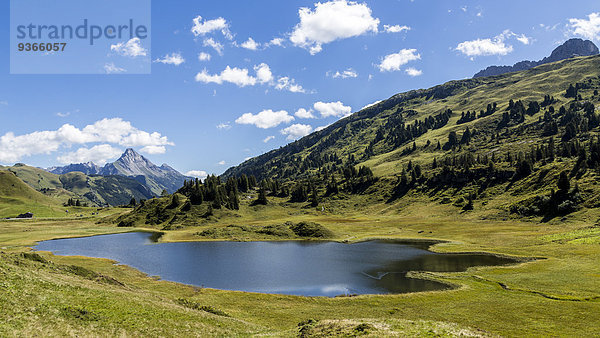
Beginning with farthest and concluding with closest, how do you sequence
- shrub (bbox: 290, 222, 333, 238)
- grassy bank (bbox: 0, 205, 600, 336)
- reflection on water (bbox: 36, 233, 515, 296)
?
shrub (bbox: 290, 222, 333, 238)
reflection on water (bbox: 36, 233, 515, 296)
grassy bank (bbox: 0, 205, 600, 336)

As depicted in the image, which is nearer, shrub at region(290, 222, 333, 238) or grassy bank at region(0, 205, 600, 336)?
grassy bank at region(0, 205, 600, 336)

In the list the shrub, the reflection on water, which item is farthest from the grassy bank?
the shrub

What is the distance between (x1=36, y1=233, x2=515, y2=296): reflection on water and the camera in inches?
2506

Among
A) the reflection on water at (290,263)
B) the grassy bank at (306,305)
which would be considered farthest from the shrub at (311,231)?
the grassy bank at (306,305)

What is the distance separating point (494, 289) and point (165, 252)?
93.4m

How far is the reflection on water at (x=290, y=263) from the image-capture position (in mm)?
63656

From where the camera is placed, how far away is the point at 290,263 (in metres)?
84.4

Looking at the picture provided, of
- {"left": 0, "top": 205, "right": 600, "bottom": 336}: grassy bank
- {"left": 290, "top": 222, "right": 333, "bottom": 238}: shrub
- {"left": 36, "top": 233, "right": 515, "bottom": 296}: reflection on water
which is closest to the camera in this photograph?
{"left": 0, "top": 205, "right": 600, "bottom": 336}: grassy bank

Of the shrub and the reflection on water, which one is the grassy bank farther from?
the shrub

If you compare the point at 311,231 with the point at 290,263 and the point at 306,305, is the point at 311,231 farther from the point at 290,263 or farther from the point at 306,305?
the point at 306,305

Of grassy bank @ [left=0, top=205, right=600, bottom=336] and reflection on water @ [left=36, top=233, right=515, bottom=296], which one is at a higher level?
grassy bank @ [left=0, top=205, right=600, bottom=336]

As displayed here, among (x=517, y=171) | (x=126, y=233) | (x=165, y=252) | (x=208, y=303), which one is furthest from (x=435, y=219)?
Result: (x=126, y=233)

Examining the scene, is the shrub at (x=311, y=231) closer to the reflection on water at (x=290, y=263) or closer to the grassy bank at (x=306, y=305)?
the reflection on water at (x=290, y=263)

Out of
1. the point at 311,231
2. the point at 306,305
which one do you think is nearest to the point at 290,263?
the point at 306,305
